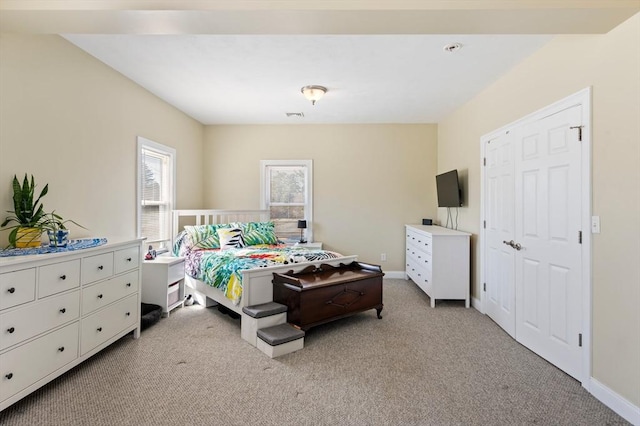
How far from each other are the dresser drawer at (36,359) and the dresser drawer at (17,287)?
29 centimetres

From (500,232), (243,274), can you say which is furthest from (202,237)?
(500,232)

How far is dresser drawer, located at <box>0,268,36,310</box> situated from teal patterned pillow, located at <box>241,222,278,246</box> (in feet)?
8.28

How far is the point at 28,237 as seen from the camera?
205 centimetres

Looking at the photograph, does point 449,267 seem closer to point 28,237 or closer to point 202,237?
point 202,237

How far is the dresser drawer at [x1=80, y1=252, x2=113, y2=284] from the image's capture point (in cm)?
219

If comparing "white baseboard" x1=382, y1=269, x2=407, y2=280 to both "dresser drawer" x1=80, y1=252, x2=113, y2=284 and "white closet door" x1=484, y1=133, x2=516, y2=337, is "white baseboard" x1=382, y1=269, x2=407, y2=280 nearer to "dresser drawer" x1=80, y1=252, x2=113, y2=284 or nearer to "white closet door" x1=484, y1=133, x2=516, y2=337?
"white closet door" x1=484, y1=133, x2=516, y2=337

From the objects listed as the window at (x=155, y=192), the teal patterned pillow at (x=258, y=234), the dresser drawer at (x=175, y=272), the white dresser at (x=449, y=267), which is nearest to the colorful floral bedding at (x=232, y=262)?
the dresser drawer at (x=175, y=272)

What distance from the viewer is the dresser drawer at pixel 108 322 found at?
221 centimetres

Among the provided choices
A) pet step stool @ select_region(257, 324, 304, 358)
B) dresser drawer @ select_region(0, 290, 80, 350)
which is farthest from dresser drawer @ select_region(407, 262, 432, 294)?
dresser drawer @ select_region(0, 290, 80, 350)

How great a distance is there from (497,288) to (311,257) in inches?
82.0

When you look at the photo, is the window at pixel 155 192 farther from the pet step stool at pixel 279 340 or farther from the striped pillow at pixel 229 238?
the pet step stool at pixel 279 340

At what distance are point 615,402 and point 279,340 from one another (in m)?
2.32

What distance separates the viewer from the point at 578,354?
2.15 m

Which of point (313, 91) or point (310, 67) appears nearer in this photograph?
point (310, 67)
